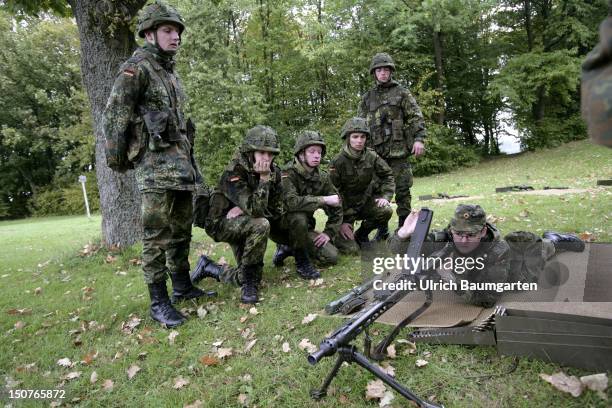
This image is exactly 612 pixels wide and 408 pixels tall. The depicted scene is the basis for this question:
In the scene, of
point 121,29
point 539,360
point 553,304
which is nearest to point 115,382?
point 539,360

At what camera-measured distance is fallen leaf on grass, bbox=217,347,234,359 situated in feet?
10.4

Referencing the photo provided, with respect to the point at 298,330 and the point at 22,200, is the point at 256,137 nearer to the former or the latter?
the point at 298,330

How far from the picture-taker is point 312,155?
4.89m

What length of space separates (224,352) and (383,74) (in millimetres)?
4203

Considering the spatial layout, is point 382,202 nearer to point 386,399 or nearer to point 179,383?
point 386,399

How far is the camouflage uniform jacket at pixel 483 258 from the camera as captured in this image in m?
3.17

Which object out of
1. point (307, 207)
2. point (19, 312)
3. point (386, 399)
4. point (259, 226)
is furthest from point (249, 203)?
point (19, 312)

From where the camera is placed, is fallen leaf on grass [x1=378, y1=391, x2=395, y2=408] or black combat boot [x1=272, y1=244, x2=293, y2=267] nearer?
fallen leaf on grass [x1=378, y1=391, x2=395, y2=408]

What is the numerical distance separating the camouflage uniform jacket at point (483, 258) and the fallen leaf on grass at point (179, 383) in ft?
6.14

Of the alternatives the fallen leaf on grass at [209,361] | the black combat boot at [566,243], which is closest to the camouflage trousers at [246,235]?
the fallen leaf on grass at [209,361]

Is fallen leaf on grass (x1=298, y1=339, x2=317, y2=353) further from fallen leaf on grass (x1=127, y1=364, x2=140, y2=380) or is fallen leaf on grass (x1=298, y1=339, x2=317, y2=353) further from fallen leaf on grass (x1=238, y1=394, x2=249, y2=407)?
fallen leaf on grass (x1=127, y1=364, x2=140, y2=380)

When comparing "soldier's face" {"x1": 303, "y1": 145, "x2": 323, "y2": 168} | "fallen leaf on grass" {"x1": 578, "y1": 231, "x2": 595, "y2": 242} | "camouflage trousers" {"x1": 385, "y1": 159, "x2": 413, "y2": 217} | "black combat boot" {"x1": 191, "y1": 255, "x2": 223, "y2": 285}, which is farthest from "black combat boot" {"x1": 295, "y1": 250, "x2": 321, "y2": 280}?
"fallen leaf on grass" {"x1": 578, "y1": 231, "x2": 595, "y2": 242}

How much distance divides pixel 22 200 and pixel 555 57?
32702 millimetres

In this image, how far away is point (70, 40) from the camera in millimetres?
27969
